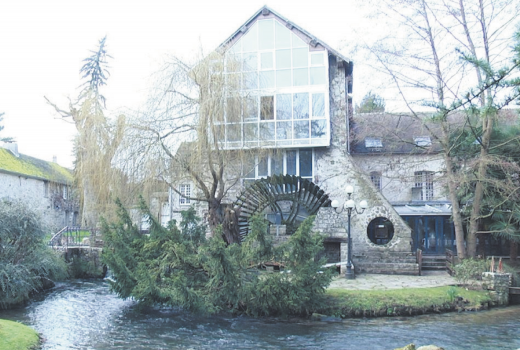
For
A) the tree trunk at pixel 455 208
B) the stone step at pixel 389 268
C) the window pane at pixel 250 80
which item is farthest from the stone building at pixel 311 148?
the tree trunk at pixel 455 208

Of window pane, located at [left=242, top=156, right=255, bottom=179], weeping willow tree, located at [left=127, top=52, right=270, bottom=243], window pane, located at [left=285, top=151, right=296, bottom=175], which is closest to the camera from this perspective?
weeping willow tree, located at [left=127, top=52, right=270, bottom=243]

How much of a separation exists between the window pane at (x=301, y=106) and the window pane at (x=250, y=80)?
13.7ft

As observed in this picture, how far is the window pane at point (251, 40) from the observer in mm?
20422

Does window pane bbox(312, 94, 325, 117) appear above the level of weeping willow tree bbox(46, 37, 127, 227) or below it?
above

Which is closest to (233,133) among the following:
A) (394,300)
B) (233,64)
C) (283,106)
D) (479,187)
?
(233,64)

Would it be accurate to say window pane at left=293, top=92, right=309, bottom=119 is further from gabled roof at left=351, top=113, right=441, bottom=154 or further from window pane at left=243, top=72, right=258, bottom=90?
window pane at left=243, top=72, right=258, bottom=90

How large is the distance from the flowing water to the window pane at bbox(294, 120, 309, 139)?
1005 centimetres

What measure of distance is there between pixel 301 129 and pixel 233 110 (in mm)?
5484

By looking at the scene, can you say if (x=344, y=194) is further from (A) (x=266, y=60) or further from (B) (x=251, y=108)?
(A) (x=266, y=60)

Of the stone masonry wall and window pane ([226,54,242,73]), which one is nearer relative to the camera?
window pane ([226,54,242,73])

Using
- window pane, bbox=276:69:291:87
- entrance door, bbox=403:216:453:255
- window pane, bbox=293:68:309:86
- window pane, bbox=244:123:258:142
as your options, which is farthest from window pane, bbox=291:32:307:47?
entrance door, bbox=403:216:453:255

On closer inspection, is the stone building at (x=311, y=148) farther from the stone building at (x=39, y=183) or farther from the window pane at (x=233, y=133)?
the stone building at (x=39, y=183)

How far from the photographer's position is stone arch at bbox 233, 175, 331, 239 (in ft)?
58.0

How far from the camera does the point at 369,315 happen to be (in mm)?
11688
